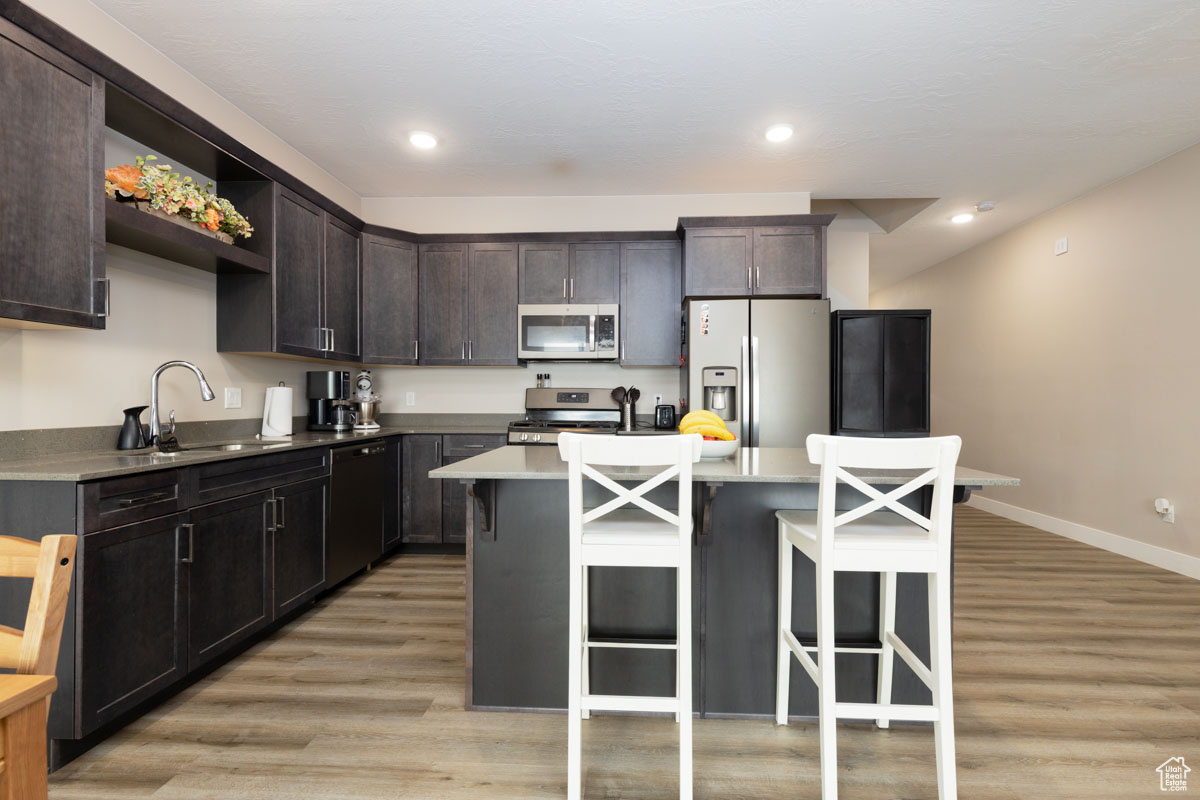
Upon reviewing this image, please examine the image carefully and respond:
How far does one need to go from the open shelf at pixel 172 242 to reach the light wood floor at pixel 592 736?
5.92 feet

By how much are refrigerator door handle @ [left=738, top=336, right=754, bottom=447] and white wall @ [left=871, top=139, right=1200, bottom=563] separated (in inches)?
106

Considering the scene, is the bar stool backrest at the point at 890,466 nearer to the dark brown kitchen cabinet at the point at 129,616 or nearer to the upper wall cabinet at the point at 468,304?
the dark brown kitchen cabinet at the point at 129,616

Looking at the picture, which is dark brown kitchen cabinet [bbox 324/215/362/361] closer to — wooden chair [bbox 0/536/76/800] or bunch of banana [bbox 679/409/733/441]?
bunch of banana [bbox 679/409/733/441]

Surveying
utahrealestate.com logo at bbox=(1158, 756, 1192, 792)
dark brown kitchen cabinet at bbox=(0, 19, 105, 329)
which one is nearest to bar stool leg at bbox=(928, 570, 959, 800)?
utahrealestate.com logo at bbox=(1158, 756, 1192, 792)

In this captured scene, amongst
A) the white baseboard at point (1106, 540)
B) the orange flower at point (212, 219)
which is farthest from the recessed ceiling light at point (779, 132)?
the orange flower at point (212, 219)

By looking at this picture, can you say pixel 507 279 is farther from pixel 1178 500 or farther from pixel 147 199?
pixel 1178 500

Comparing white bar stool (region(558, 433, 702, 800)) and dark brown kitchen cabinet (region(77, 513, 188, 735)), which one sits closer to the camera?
white bar stool (region(558, 433, 702, 800))

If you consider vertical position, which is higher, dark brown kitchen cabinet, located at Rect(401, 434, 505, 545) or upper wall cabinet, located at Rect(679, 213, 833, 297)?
upper wall cabinet, located at Rect(679, 213, 833, 297)

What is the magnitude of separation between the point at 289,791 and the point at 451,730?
0.50 meters

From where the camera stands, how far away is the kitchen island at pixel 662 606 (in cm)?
209

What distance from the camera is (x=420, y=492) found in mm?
4188

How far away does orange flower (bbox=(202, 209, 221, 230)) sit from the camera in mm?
2725

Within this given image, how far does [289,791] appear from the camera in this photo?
1697mm

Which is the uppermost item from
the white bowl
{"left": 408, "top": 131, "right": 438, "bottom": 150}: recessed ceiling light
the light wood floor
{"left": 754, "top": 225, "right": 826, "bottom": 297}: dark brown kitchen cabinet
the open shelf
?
{"left": 408, "top": 131, "right": 438, "bottom": 150}: recessed ceiling light
